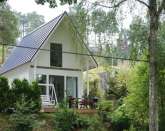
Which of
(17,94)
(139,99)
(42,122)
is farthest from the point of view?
(17,94)

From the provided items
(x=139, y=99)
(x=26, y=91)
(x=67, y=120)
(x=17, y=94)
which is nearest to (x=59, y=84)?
(x=26, y=91)

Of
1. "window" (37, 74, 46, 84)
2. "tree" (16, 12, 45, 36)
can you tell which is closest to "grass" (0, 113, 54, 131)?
"window" (37, 74, 46, 84)

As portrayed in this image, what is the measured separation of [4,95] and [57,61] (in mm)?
7573

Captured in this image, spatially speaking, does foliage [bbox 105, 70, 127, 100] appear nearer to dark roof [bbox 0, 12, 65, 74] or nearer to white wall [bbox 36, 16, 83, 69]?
white wall [bbox 36, 16, 83, 69]

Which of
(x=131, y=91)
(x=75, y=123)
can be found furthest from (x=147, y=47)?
(x=75, y=123)

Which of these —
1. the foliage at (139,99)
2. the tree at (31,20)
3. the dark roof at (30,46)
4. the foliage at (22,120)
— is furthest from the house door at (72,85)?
the tree at (31,20)

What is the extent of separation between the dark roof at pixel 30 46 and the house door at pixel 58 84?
2.06 m

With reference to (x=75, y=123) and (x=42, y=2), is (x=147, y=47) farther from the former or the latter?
(x=42, y=2)

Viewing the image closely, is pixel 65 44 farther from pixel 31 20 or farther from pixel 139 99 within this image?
pixel 31 20

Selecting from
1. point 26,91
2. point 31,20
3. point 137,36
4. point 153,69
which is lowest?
point 26,91

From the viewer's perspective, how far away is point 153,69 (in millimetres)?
19641

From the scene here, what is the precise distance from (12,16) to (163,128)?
27.0 m

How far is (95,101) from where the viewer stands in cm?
2722

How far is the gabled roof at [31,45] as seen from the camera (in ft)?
92.1
